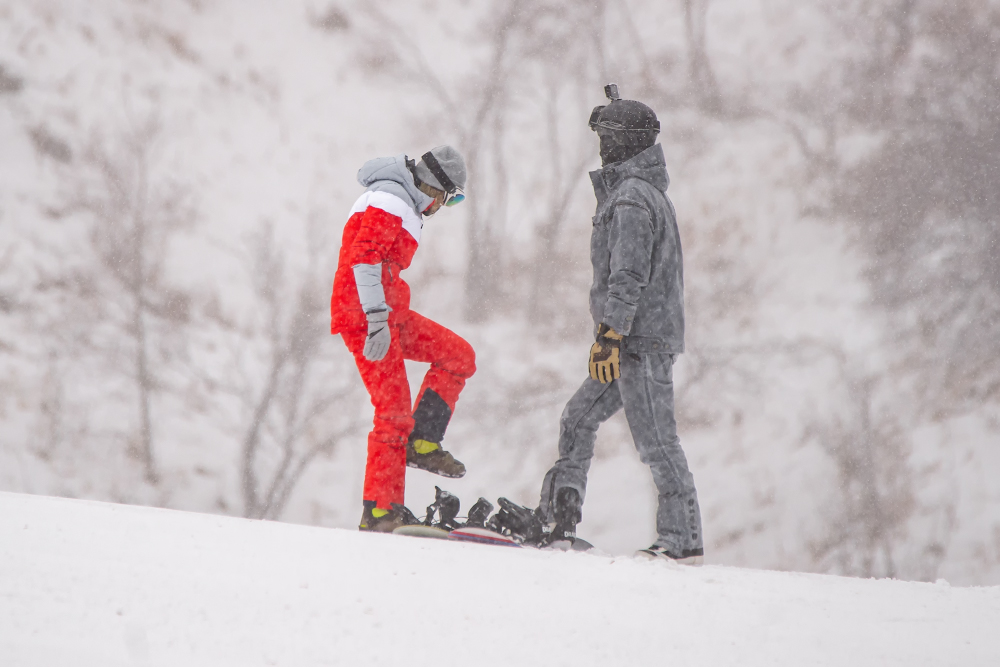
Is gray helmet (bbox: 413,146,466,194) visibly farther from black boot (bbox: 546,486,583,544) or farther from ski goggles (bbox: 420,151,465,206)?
black boot (bbox: 546,486,583,544)

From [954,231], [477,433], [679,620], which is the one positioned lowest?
[679,620]

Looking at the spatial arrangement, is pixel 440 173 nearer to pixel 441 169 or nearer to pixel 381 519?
pixel 441 169

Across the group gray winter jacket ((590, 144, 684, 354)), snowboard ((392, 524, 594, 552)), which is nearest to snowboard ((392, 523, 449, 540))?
snowboard ((392, 524, 594, 552))

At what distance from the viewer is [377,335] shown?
2.87 meters

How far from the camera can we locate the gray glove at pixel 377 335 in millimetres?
2863

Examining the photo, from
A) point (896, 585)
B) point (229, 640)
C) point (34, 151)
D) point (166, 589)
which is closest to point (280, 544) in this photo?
point (166, 589)

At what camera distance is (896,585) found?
2680 mm

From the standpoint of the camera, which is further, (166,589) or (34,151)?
(34,151)

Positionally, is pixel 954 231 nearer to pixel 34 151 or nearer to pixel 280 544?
pixel 280 544

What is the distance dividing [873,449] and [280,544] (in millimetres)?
11392

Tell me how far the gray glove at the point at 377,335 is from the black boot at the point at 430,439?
42cm

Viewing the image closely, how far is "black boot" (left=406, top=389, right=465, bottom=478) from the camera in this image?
3.15 m

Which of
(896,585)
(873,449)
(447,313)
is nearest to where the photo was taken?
(896,585)

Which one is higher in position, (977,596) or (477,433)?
(477,433)
